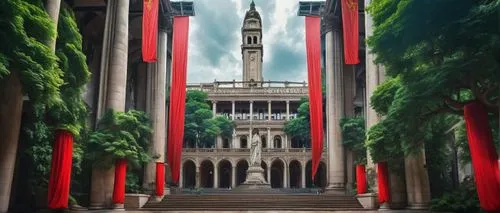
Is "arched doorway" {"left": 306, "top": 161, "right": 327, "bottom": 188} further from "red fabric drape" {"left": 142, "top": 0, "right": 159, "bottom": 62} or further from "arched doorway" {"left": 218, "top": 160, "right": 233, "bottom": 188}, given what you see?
"red fabric drape" {"left": 142, "top": 0, "right": 159, "bottom": 62}

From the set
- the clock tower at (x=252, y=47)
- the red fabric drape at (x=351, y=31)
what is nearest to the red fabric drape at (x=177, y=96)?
the red fabric drape at (x=351, y=31)

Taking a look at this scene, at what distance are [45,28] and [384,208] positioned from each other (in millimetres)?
16187

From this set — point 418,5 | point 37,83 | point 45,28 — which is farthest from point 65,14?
point 418,5

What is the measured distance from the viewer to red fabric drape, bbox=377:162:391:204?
2155 cm

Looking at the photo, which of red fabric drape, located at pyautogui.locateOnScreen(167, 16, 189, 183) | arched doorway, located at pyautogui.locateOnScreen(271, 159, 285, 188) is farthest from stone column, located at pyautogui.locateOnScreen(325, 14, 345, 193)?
arched doorway, located at pyautogui.locateOnScreen(271, 159, 285, 188)

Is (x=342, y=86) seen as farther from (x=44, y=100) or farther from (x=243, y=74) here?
(x=243, y=74)

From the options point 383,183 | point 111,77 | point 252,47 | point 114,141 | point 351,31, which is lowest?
point 383,183

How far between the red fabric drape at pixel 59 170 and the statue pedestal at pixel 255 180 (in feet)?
62.1

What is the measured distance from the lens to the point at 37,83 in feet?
40.5

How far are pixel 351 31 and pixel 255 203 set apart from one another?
1125cm

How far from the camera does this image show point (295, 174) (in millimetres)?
66125

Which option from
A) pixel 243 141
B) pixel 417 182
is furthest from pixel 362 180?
pixel 243 141

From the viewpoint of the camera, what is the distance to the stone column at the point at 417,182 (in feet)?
66.3

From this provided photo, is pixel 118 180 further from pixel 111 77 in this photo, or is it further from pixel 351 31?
pixel 351 31
